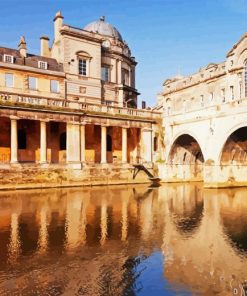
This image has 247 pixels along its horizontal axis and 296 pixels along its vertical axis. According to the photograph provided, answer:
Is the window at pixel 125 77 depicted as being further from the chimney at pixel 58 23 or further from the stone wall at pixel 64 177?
the stone wall at pixel 64 177

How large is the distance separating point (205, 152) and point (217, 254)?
2028 centimetres

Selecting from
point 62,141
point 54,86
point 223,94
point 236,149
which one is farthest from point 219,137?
point 54,86

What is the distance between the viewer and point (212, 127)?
28.8m

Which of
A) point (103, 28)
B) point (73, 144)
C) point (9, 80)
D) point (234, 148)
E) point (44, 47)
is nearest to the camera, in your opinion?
point (234, 148)

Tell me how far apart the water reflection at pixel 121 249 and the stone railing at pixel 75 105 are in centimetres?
1266

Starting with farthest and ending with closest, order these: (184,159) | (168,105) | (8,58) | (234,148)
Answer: (168,105), (184,159), (8,58), (234,148)

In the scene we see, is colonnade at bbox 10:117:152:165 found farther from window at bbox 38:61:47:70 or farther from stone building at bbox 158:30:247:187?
window at bbox 38:61:47:70

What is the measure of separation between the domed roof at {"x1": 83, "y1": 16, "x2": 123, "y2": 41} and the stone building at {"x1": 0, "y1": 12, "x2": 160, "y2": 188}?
4.43m

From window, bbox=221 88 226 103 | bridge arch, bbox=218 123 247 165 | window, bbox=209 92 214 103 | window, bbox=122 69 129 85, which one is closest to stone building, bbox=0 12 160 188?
window, bbox=122 69 129 85

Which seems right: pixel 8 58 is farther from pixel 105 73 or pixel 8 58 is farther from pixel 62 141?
pixel 105 73

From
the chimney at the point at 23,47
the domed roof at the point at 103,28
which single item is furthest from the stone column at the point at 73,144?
the domed roof at the point at 103,28

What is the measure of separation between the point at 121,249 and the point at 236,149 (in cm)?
2123

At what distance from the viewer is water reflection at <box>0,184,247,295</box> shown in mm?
7539

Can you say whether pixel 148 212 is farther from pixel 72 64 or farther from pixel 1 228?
pixel 72 64
